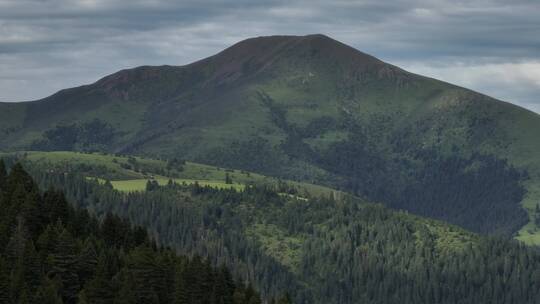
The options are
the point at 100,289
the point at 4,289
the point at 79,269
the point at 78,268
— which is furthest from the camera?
the point at 79,269

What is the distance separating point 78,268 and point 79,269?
0.98ft

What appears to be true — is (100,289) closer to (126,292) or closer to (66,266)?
(126,292)

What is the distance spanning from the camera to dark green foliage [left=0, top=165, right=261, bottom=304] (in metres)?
119

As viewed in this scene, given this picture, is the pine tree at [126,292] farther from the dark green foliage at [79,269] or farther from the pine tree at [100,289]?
the pine tree at [100,289]

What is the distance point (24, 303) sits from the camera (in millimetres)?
→ 111125

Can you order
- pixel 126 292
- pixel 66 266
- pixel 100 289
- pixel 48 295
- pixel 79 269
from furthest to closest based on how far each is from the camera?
1. pixel 66 266
2. pixel 79 269
3. pixel 126 292
4. pixel 100 289
5. pixel 48 295

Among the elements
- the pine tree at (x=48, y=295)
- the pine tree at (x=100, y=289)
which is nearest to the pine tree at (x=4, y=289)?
the pine tree at (x=48, y=295)

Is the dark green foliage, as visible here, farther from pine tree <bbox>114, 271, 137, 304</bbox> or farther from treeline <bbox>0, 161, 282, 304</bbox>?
pine tree <bbox>114, 271, 137, 304</bbox>

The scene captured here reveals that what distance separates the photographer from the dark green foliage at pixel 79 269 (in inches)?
4688

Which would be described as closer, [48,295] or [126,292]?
[48,295]

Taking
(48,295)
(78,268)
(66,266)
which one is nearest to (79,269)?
(78,268)

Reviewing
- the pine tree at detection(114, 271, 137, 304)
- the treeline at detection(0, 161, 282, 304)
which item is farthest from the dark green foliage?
the pine tree at detection(114, 271, 137, 304)

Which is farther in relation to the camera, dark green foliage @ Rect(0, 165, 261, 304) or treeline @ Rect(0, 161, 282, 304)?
treeline @ Rect(0, 161, 282, 304)

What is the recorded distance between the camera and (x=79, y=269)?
417ft
